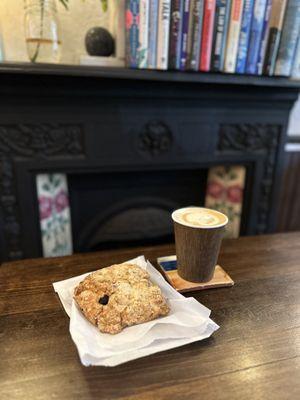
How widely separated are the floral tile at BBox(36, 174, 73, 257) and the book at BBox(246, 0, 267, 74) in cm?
83

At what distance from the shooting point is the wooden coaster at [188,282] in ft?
1.81

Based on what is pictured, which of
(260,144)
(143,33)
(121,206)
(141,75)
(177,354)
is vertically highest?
(143,33)

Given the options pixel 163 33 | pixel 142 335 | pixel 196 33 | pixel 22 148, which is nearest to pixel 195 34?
pixel 196 33

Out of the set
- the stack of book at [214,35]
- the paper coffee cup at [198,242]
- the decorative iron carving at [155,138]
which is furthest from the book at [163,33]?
the paper coffee cup at [198,242]

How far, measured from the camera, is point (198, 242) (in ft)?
1.73

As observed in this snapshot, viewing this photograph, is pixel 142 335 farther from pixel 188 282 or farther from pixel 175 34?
pixel 175 34

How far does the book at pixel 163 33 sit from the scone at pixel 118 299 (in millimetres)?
734

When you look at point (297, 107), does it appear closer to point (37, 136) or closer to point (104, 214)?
point (104, 214)

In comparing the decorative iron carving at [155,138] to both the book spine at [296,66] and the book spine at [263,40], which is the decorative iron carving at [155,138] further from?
the book spine at [296,66]

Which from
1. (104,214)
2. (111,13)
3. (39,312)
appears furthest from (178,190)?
(39,312)

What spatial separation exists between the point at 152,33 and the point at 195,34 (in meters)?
0.15

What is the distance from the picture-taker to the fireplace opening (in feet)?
4.21

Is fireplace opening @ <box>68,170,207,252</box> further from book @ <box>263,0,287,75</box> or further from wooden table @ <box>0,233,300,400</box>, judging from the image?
wooden table @ <box>0,233,300,400</box>

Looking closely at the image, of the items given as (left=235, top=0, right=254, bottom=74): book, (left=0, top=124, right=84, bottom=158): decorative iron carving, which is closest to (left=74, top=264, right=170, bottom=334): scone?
(left=0, top=124, right=84, bottom=158): decorative iron carving
